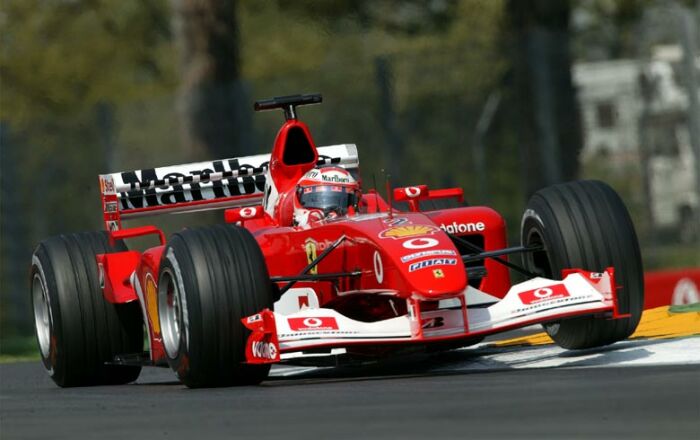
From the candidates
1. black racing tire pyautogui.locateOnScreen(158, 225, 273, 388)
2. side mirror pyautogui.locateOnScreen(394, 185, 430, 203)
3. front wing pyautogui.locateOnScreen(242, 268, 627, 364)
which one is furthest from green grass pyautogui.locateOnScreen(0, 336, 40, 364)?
front wing pyautogui.locateOnScreen(242, 268, 627, 364)

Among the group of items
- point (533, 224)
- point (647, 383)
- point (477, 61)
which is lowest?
point (647, 383)

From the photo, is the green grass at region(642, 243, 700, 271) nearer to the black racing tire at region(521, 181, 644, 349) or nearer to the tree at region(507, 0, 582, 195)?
the tree at region(507, 0, 582, 195)

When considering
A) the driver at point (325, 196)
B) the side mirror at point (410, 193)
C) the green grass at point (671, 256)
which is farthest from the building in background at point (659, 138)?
the driver at point (325, 196)

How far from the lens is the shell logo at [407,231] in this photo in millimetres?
8523

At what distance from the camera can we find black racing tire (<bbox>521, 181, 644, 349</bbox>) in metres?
8.81

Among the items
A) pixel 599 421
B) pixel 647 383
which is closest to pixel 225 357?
pixel 647 383

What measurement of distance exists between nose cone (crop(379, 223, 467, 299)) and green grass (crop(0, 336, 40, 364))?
690 centimetres

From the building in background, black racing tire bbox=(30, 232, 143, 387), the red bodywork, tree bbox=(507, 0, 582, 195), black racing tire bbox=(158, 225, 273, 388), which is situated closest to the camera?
the red bodywork

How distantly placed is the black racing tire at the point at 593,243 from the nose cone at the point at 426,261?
0.76 metres

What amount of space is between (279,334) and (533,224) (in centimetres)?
187

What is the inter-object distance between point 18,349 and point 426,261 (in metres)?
8.58

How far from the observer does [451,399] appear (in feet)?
23.1

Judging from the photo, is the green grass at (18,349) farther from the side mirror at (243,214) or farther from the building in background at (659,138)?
the building in background at (659,138)

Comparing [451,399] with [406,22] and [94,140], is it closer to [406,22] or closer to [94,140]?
[94,140]
